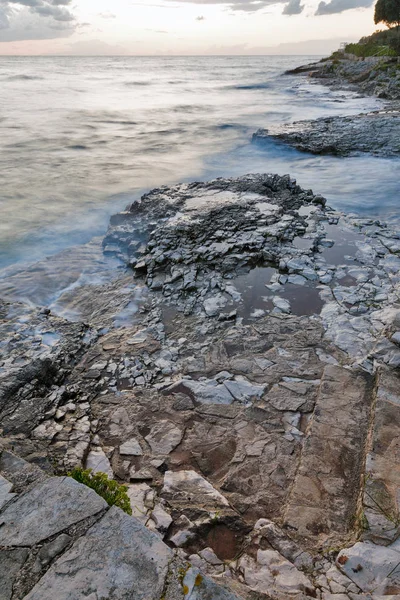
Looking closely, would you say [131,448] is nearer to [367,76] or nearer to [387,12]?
[367,76]

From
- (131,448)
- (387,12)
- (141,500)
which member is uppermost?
(387,12)

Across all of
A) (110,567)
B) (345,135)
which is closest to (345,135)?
(345,135)

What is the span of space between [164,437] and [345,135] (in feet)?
45.0

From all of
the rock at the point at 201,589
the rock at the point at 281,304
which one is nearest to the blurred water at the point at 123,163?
the rock at the point at 281,304

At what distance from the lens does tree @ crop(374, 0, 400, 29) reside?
123 feet

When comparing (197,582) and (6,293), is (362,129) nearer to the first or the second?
(6,293)

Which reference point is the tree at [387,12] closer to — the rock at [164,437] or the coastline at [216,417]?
the coastline at [216,417]

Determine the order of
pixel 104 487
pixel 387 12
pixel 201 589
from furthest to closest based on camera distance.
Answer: pixel 387 12
pixel 104 487
pixel 201 589

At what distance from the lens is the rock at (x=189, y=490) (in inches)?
117

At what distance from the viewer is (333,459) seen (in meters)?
3.23

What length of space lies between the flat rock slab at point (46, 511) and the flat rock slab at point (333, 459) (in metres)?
1.49

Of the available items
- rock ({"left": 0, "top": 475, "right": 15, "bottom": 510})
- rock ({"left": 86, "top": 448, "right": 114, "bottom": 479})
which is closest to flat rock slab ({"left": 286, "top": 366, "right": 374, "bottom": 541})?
rock ({"left": 86, "top": 448, "right": 114, "bottom": 479})

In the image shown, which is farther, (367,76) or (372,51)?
(372,51)

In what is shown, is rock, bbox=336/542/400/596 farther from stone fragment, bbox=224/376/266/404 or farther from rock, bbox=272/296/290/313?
rock, bbox=272/296/290/313
